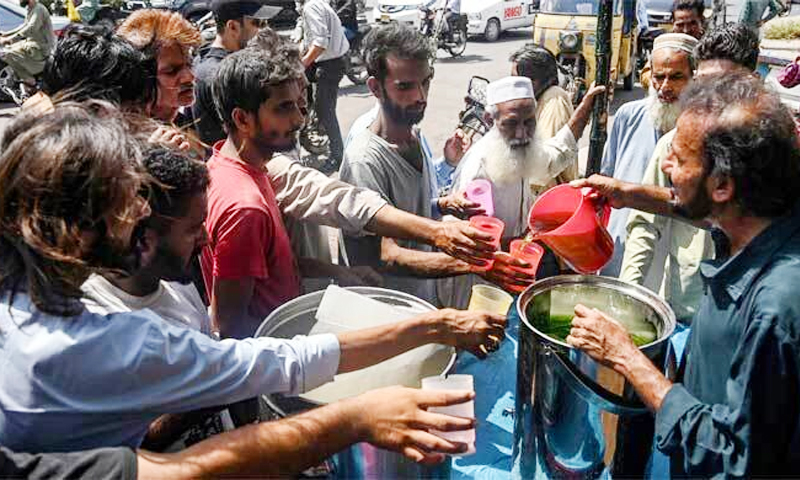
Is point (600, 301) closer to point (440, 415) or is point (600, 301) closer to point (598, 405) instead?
point (598, 405)

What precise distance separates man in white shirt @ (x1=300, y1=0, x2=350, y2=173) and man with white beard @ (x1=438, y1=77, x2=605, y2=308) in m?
3.40

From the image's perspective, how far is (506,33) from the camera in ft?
52.0

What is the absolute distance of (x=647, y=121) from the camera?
122 inches

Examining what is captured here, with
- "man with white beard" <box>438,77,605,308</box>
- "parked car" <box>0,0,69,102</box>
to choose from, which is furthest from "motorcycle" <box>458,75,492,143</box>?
"parked car" <box>0,0,69,102</box>

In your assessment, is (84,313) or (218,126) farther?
(218,126)

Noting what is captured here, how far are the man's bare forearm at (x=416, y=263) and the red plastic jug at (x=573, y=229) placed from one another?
0.28 metres

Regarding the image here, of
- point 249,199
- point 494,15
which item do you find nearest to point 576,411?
point 249,199

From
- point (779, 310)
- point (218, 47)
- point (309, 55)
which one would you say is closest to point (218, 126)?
point (218, 47)

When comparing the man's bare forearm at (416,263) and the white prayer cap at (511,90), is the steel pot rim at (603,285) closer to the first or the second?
the man's bare forearm at (416,263)

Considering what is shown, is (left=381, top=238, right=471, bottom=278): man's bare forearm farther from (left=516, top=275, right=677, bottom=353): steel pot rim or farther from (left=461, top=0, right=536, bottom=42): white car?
(left=461, top=0, right=536, bottom=42): white car

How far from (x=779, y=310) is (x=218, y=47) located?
3.62 m

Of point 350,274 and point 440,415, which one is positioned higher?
point 440,415

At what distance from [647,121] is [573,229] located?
146 cm

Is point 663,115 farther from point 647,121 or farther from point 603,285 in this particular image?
point 603,285
